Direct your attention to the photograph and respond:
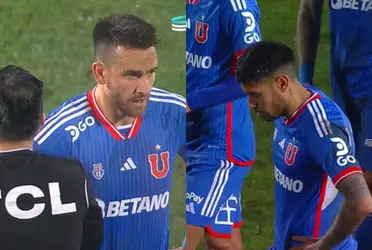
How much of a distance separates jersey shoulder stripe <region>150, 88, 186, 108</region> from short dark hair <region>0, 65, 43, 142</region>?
24 centimetres

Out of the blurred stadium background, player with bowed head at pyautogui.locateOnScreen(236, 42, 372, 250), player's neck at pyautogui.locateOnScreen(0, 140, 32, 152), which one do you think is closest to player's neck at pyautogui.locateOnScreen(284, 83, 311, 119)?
player with bowed head at pyautogui.locateOnScreen(236, 42, 372, 250)

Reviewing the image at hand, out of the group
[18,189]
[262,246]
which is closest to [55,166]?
[18,189]

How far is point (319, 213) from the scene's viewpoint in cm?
170

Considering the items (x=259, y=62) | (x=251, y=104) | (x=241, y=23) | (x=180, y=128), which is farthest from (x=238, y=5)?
(x=180, y=128)

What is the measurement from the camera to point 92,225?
1396 millimetres

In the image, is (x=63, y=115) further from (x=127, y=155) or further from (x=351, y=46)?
(x=351, y=46)

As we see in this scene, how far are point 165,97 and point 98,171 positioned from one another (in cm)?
21

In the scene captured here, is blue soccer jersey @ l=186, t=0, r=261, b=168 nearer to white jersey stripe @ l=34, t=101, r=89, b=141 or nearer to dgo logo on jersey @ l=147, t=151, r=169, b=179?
dgo logo on jersey @ l=147, t=151, r=169, b=179

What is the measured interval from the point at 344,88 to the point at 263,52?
0.27 metres

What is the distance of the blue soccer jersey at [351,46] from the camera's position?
5.40ft

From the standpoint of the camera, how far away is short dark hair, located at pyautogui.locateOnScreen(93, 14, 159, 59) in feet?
4.38

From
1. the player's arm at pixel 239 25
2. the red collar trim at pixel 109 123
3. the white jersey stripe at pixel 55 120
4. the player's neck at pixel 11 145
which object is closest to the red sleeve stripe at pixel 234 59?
the player's arm at pixel 239 25

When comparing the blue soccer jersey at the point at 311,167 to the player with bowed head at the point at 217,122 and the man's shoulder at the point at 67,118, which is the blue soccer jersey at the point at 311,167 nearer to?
the player with bowed head at the point at 217,122

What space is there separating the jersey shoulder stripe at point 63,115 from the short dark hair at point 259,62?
1.38ft
